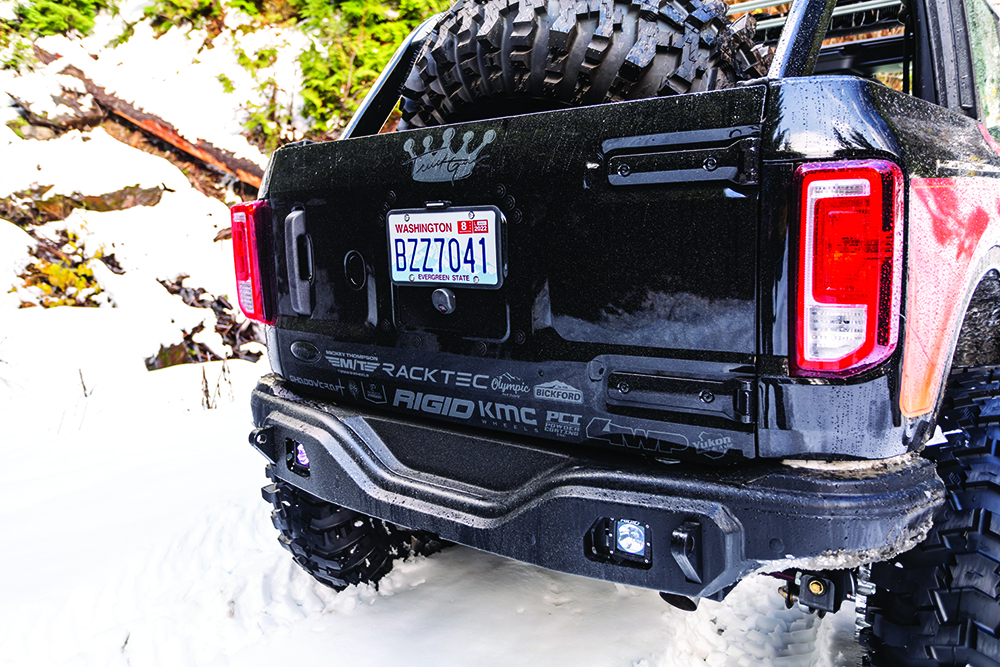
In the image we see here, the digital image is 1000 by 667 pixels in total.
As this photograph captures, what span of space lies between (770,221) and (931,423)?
63 centimetres

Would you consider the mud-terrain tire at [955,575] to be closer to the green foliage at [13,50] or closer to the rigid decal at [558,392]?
the rigid decal at [558,392]

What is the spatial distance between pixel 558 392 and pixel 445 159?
0.71m

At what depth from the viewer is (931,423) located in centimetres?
157

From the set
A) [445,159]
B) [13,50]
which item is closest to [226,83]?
[13,50]

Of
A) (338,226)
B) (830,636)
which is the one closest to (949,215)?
(830,636)

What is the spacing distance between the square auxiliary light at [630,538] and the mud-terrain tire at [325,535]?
121 cm

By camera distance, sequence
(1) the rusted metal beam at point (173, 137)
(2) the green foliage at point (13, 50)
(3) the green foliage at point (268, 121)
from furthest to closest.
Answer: (3) the green foliage at point (268, 121)
(1) the rusted metal beam at point (173, 137)
(2) the green foliage at point (13, 50)

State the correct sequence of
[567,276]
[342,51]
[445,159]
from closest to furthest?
[567,276]
[445,159]
[342,51]

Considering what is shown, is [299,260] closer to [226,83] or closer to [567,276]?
[567,276]

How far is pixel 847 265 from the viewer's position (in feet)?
4.43

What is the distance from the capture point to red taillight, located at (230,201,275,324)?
2.43 meters

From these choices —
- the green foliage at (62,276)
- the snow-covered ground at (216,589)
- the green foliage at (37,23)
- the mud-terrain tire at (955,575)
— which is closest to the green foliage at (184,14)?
the green foliage at (37,23)

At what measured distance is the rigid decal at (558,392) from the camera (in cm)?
170

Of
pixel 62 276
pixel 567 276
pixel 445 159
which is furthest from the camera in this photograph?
pixel 62 276
